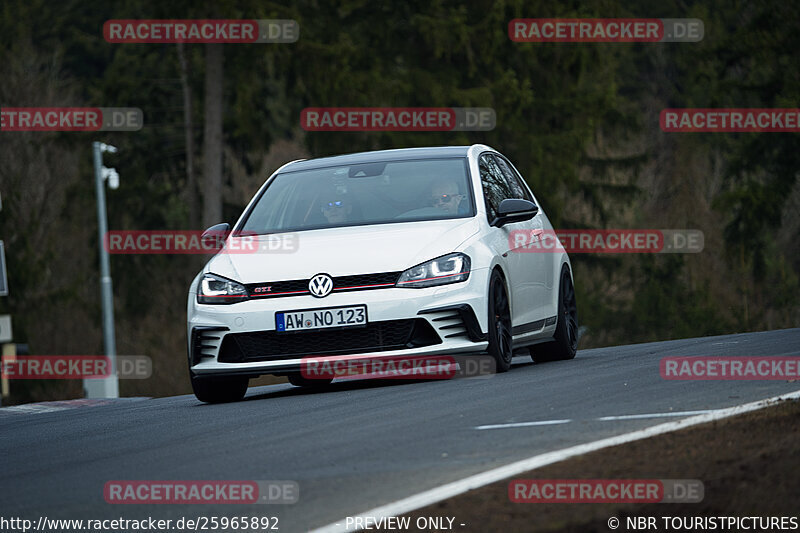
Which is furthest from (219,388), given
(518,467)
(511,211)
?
(518,467)

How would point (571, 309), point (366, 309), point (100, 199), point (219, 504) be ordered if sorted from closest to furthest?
point (219, 504) → point (366, 309) → point (571, 309) → point (100, 199)

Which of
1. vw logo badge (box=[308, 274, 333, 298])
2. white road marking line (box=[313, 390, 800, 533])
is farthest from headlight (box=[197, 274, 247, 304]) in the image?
white road marking line (box=[313, 390, 800, 533])

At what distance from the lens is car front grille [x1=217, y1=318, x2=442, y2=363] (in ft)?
33.1

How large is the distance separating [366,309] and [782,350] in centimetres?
340

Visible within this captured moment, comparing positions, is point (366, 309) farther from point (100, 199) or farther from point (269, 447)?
point (100, 199)

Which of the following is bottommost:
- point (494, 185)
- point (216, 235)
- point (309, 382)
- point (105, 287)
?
point (105, 287)

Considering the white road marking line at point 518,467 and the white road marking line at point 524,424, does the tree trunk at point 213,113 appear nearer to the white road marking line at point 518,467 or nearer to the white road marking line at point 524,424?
the white road marking line at point 524,424

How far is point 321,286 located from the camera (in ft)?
33.1

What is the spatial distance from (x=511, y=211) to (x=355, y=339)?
5.66ft

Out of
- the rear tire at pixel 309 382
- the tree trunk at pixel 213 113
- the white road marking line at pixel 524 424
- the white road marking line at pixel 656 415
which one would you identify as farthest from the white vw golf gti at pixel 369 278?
the tree trunk at pixel 213 113

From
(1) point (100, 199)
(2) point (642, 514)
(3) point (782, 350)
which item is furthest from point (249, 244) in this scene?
(1) point (100, 199)

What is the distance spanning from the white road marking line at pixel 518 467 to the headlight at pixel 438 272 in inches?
116

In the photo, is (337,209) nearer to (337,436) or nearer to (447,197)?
(447,197)

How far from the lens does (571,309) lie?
42.1ft
